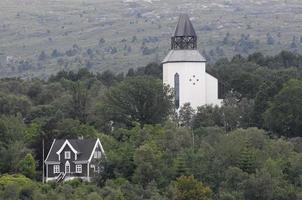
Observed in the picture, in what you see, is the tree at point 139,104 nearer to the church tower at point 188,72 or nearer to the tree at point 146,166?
the church tower at point 188,72

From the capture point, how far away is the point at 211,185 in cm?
7525

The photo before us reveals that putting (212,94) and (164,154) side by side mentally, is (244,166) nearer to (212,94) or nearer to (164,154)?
(164,154)

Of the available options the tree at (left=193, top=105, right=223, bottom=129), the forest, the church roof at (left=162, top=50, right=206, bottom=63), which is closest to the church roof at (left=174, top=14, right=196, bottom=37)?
the church roof at (left=162, top=50, right=206, bottom=63)

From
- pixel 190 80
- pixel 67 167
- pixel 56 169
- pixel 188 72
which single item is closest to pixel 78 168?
pixel 67 167

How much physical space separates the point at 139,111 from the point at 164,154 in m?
11.3

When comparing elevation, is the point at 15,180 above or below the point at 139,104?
below

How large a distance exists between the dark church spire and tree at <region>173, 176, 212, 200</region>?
27039 millimetres

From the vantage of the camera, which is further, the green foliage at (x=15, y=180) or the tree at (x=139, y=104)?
the tree at (x=139, y=104)

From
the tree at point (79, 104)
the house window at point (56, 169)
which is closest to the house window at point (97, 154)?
the house window at point (56, 169)

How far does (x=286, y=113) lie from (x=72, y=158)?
14.9m

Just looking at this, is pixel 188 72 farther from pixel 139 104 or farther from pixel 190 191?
pixel 190 191

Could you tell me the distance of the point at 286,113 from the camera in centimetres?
8588

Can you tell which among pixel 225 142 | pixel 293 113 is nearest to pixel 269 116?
pixel 293 113

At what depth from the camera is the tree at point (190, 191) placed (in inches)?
2749
